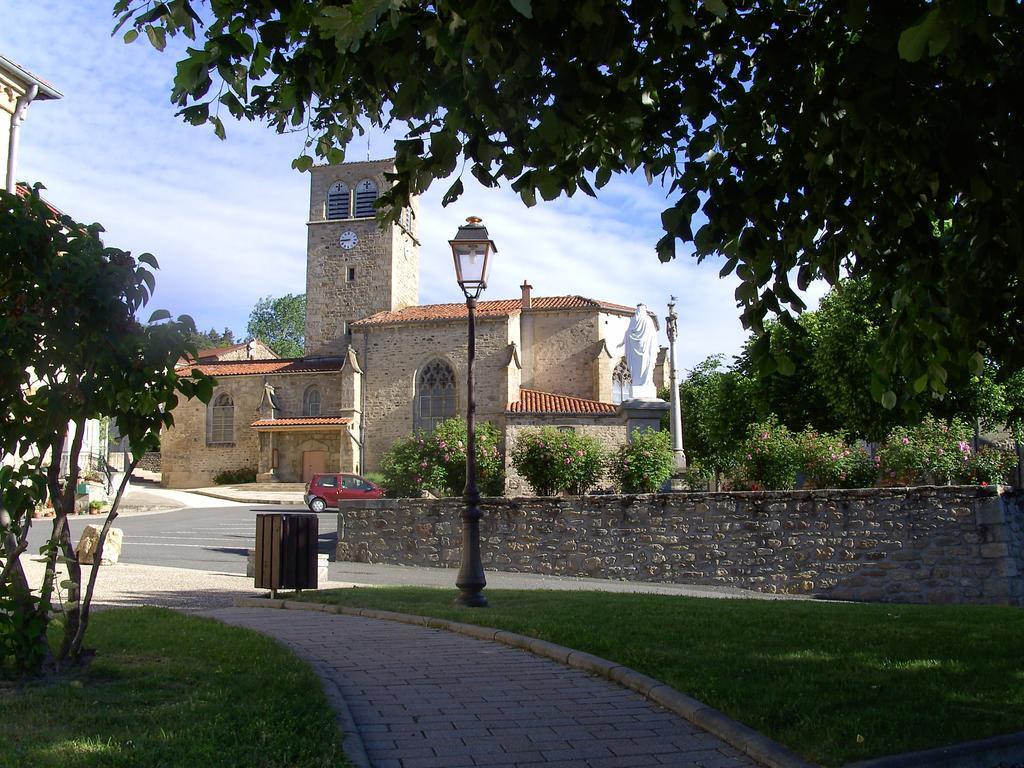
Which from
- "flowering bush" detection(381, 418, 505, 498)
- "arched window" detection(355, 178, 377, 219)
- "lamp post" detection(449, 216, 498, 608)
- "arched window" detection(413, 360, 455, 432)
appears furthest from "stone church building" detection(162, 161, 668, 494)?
"lamp post" detection(449, 216, 498, 608)

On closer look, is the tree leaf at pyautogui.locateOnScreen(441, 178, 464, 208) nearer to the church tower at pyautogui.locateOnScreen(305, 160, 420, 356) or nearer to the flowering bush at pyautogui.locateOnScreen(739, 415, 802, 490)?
the flowering bush at pyautogui.locateOnScreen(739, 415, 802, 490)

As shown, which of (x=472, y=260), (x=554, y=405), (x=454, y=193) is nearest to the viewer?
(x=454, y=193)

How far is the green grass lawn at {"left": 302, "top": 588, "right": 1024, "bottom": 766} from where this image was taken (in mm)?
4398

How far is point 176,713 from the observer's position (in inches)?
178

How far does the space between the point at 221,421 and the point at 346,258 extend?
10.6m

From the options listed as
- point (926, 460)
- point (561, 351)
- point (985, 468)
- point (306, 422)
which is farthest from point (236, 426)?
point (985, 468)

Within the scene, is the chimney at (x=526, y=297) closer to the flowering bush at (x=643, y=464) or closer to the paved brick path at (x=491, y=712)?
the flowering bush at (x=643, y=464)

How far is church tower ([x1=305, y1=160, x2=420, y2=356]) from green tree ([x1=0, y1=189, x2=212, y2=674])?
41278 mm

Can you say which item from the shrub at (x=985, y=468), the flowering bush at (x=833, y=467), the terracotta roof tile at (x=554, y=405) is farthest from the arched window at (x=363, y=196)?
the shrub at (x=985, y=468)

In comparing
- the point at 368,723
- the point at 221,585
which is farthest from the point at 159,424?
the point at 221,585

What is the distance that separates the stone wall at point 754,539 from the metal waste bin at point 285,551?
5.85 metres

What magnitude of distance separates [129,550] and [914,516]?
15.0m

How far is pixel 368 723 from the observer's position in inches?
189

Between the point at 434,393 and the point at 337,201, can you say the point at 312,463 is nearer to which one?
the point at 434,393
